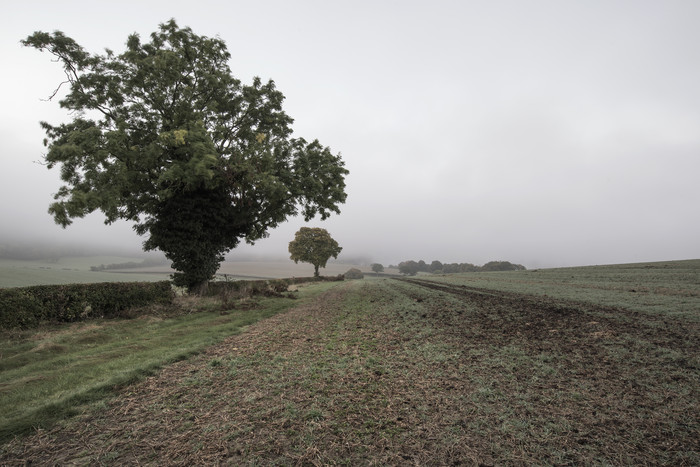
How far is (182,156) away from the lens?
17844 mm

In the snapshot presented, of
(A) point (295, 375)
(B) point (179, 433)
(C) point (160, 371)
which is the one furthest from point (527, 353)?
(C) point (160, 371)

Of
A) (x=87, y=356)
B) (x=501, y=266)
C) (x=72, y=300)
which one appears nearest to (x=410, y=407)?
(x=87, y=356)

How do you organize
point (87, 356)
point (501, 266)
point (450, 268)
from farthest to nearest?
point (450, 268), point (501, 266), point (87, 356)

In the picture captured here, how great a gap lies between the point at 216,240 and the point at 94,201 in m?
8.34

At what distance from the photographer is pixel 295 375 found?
5.86m

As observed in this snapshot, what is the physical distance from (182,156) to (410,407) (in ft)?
63.7

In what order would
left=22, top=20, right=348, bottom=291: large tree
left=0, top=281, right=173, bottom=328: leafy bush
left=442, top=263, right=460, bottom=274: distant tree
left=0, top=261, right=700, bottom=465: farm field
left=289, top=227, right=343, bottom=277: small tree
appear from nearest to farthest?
left=0, top=261, right=700, bottom=465: farm field < left=0, top=281, right=173, bottom=328: leafy bush < left=22, top=20, right=348, bottom=291: large tree < left=289, top=227, right=343, bottom=277: small tree < left=442, top=263, right=460, bottom=274: distant tree

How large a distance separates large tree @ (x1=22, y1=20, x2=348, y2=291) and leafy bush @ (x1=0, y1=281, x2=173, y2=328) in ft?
11.5

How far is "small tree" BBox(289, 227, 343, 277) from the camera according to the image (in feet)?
235

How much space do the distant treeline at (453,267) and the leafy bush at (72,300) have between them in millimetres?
124030

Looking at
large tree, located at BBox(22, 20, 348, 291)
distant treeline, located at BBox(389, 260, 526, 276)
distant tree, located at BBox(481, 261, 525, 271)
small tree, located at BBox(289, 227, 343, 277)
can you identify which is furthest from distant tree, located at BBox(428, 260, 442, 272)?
large tree, located at BBox(22, 20, 348, 291)

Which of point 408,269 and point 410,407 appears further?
point 408,269

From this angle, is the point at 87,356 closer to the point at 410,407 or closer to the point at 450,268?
the point at 410,407

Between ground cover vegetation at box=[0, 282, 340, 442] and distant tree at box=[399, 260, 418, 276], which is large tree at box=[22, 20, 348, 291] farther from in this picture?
A: distant tree at box=[399, 260, 418, 276]
